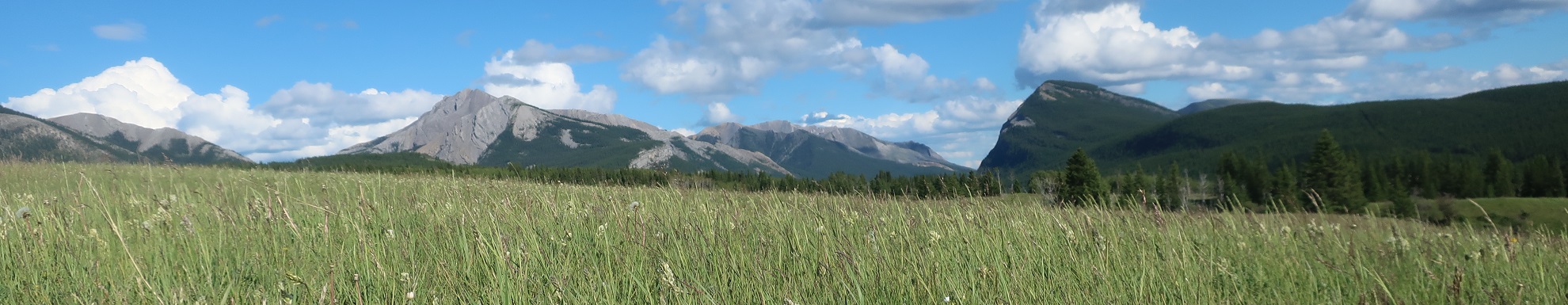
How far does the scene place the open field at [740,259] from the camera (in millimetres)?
3996

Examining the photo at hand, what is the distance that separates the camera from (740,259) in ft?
15.6

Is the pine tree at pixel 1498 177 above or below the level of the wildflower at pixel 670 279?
below

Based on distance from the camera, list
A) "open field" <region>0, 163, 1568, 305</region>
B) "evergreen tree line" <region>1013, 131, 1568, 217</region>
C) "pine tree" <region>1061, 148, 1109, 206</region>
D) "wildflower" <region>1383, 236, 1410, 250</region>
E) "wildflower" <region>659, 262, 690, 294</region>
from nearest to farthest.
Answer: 1. "wildflower" <region>659, 262, 690, 294</region>
2. "open field" <region>0, 163, 1568, 305</region>
3. "wildflower" <region>1383, 236, 1410, 250</region>
4. "pine tree" <region>1061, 148, 1109, 206</region>
5. "evergreen tree line" <region>1013, 131, 1568, 217</region>

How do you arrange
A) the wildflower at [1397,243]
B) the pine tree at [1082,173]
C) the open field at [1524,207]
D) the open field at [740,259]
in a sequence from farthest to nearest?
the open field at [1524,207], the pine tree at [1082,173], the wildflower at [1397,243], the open field at [740,259]

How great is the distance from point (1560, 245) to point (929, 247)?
4.86 metres

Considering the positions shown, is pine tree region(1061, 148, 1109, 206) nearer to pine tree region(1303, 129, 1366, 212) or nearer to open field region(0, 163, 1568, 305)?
pine tree region(1303, 129, 1366, 212)

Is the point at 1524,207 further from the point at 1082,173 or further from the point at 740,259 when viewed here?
the point at 740,259

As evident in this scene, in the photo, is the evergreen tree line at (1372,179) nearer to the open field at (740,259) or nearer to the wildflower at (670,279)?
the open field at (740,259)

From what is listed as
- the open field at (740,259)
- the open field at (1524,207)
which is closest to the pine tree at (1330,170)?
the open field at (1524,207)

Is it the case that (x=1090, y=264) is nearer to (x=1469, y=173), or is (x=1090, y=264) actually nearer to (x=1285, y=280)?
(x=1285, y=280)

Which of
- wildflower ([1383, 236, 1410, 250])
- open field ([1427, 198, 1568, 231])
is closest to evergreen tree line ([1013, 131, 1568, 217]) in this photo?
open field ([1427, 198, 1568, 231])

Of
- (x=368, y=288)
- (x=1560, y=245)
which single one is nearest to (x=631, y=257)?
(x=368, y=288)

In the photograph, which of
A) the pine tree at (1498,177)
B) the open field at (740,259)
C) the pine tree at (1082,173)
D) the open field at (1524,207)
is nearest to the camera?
the open field at (740,259)

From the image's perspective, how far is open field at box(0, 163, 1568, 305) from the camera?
13.1ft
